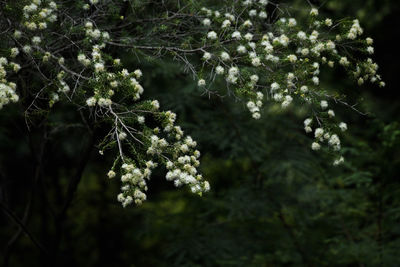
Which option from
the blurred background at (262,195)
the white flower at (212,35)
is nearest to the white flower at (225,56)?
the white flower at (212,35)

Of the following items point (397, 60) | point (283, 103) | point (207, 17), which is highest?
point (397, 60)

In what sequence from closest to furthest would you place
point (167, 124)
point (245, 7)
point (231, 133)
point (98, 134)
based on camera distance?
point (167, 124), point (245, 7), point (98, 134), point (231, 133)

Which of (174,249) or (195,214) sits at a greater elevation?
(195,214)

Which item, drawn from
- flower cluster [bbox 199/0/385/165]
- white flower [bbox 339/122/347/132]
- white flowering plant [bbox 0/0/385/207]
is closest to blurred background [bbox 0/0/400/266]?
white flowering plant [bbox 0/0/385/207]

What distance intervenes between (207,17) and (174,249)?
9.79ft

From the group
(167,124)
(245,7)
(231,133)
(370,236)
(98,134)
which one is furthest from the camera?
(231,133)

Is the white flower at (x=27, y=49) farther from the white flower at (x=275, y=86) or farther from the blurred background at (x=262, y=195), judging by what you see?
the white flower at (x=275, y=86)

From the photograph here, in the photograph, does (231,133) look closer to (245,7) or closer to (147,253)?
(245,7)

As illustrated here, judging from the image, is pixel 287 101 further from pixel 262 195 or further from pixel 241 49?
pixel 262 195

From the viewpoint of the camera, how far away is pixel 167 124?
287cm

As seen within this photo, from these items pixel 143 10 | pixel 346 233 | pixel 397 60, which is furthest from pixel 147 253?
pixel 397 60

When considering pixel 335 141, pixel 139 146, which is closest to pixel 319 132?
pixel 335 141

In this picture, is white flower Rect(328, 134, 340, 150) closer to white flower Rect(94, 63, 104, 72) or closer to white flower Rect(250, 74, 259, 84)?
white flower Rect(250, 74, 259, 84)

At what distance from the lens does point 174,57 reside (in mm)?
3434
